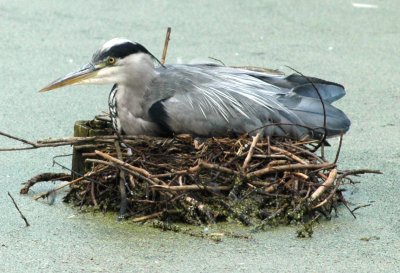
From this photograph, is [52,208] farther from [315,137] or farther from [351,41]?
[351,41]

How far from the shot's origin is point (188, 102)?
4023 millimetres

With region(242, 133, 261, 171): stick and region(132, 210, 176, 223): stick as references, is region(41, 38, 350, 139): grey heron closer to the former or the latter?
region(242, 133, 261, 171): stick

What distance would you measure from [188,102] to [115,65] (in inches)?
11.8

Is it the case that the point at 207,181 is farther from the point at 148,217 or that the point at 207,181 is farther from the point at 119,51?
the point at 119,51

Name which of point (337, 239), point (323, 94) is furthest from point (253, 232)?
point (323, 94)

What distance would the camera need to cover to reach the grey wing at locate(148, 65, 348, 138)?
4.00 meters

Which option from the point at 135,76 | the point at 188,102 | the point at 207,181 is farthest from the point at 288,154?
the point at 135,76

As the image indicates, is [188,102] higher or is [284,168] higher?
[188,102]

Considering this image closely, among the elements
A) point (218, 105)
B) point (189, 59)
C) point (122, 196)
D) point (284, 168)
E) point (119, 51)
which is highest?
point (119, 51)

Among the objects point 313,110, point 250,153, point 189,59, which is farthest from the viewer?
point 189,59

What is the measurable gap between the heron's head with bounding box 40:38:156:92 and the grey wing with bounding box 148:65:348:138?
9 centimetres

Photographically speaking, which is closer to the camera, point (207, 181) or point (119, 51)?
point (207, 181)

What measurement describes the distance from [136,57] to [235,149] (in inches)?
20.4

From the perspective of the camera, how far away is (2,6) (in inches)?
257
